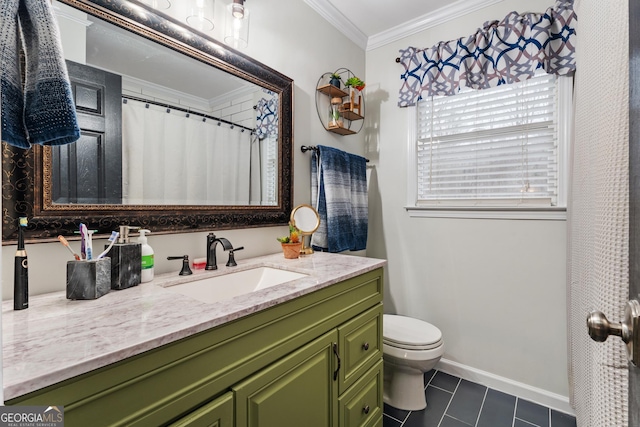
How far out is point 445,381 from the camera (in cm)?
209

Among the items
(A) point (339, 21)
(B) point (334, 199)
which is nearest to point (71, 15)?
(B) point (334, 199)

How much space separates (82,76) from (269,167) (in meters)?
0.88

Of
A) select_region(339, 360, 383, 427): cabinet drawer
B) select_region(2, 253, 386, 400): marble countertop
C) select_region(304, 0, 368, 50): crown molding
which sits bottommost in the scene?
select_region(339, 360, 383, 427): cabinet drawer

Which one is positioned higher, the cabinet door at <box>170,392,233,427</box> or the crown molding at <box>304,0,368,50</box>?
the crown molding at <box>304,0,368,50</box>

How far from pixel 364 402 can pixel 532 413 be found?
3.68ft

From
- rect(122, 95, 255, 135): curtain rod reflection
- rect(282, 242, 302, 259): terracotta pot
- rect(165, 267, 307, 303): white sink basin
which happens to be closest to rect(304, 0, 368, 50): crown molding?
rect(122, 95, 255, 135): curtain rod reflection

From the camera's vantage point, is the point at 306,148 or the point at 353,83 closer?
the point at 306,148

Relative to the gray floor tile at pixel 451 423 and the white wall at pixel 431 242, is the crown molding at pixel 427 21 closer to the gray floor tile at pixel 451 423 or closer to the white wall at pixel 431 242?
the white wall at pixel 431 242

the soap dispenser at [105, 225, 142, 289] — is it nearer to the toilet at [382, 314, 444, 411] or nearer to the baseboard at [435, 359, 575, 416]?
the toilet at [382, 314, 444, 411]

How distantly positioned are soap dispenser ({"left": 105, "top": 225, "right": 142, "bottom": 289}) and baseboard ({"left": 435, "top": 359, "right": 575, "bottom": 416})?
6.76 feet

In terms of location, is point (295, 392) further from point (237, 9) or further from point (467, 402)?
point (237, 9)

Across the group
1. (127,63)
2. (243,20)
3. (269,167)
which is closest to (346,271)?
(269,167)

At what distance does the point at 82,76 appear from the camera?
1.05m

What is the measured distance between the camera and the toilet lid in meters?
1.71
